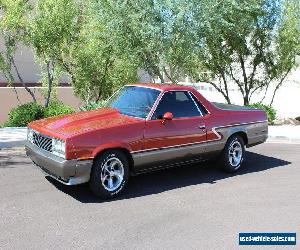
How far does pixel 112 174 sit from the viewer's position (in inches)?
272

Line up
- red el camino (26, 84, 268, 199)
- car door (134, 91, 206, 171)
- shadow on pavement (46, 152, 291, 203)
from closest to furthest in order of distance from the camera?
red el camino (26, 84, 268, 199), shadow on pavement (46, 152, 291, 203), car door (134, 91, 206, 171)

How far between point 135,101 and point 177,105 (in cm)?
77

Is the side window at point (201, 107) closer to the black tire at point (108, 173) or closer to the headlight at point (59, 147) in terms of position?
the black tire at point (108, 173)

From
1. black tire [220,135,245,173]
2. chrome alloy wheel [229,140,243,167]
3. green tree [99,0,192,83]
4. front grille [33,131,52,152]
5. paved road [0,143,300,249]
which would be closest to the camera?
paved road [0,143,300,249]

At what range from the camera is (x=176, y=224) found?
586 centimetres

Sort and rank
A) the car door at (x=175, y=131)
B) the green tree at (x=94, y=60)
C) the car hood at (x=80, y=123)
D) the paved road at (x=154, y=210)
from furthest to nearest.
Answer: the green tree at (x=94, y=60) → the car door at (x=175, y=131) → the car hood at (x=80, y=123) → the paved road at (x=154, y=210)

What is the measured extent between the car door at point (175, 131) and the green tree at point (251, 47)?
25.8ft

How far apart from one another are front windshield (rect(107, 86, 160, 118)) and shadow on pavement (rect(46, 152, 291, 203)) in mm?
1294

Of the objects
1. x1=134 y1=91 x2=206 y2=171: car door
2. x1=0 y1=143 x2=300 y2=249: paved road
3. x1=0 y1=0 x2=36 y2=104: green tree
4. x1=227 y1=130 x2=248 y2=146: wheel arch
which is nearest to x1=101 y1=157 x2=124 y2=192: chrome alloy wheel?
x1=0 y1=143 x2=300 y2=249: paved road

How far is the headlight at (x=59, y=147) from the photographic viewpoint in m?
6.43

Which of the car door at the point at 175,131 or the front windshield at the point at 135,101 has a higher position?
the front windshield at the point at 135,101

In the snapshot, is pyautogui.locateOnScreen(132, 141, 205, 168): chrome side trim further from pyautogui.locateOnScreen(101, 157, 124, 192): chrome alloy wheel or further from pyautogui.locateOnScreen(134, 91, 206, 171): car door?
pyautogui.locateOnScreen(101, 157, 124, 192): chrome alloy wheel

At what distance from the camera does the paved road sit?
17.5 feet

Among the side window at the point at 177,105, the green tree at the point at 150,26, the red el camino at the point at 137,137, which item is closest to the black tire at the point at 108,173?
the red el camino at the point at 137,137
